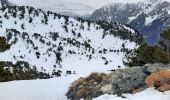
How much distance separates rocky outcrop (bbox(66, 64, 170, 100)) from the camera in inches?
1006

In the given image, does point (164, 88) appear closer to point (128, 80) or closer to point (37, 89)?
point (128, 80)

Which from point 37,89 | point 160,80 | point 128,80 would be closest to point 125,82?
point 128,80

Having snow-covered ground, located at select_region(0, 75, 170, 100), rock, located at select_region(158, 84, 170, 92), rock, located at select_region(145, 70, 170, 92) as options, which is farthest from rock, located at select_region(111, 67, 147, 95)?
snow-covered ground, located at select_region(0, 75, 170, 100)

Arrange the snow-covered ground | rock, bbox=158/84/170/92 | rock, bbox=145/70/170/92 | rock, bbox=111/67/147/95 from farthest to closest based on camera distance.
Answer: the snow-covered ground < rock, bbox=111/67/147/95 < rock, bbox=145/70/170/92 < rock, bbox=158/84/170/92

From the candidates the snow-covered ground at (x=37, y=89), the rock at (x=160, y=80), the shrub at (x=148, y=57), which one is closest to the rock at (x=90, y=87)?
the snow-covered ground at (x=37, y=89)

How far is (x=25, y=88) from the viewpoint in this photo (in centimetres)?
3550

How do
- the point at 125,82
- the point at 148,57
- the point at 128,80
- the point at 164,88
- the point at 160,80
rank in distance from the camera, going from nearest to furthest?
1. the point at 164,88
2. the point at 160,80
3. the point at 125,82
4. the point at 128,80
5. the point at 148,57

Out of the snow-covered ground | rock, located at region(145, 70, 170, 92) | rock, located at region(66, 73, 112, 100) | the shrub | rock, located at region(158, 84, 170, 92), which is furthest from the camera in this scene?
the shrub

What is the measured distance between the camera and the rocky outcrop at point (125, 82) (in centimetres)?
2556

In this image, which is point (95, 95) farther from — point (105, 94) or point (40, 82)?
point (40, 82)

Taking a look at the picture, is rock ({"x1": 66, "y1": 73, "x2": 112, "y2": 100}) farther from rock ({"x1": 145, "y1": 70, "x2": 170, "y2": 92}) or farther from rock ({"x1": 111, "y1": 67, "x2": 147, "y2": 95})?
rock ({"x1": 145, "y1": 70, "x2": 170, "y2": 92})

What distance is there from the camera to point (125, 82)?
2694 centimetres

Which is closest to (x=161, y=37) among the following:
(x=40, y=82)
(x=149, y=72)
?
(x=40, y=82)

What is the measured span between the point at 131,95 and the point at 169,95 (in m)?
2.53
